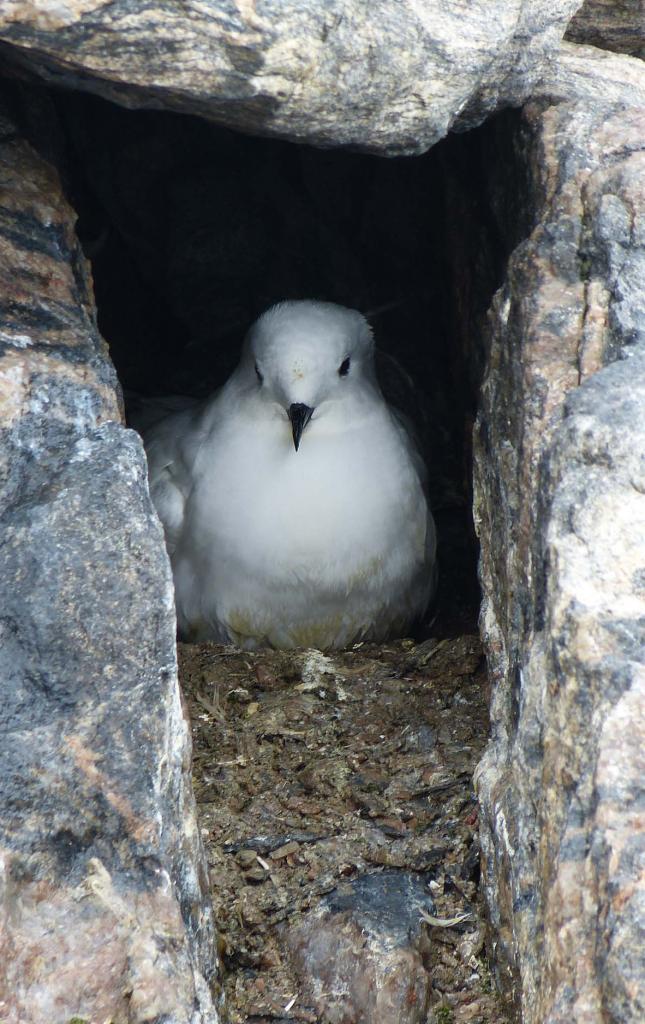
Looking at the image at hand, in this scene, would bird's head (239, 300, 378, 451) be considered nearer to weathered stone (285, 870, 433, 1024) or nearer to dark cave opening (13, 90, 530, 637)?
dark cave opening (13, 90, 530, 637)

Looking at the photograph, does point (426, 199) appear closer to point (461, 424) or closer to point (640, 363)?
point (461, 424)

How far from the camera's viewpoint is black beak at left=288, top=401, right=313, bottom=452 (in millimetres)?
3768

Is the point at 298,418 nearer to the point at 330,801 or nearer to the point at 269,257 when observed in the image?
the point at 330,801

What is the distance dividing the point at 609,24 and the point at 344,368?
1.39m

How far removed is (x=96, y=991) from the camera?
2221 millimetres

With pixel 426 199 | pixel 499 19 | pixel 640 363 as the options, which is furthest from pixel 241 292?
pixel 640 363

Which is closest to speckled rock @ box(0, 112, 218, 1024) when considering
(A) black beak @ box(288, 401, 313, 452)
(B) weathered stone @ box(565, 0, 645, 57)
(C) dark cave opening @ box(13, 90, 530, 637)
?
(A) black beak @ box(288, 401, 313, 452)

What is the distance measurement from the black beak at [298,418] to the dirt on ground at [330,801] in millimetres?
738

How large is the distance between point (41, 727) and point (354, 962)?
0.85 m

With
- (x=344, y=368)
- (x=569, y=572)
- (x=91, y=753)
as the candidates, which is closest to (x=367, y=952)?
(x=91, y=753)

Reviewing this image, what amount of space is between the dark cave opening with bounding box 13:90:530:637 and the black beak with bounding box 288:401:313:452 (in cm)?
78

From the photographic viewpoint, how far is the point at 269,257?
5.45m

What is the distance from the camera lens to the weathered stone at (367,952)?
2510mm

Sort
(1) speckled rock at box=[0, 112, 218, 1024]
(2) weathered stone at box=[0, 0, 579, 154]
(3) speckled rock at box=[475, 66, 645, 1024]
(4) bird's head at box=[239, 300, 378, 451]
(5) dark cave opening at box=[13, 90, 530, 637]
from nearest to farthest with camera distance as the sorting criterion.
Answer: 1. (3) speckled rock at box=[475, 66, 645, 1024]
2. (1) speckled rock at box=[0, 112, 218, 1024]
3. (2) weathered stone at box=[0, 0, 579, 154]
4. (4) bird's head at box=[239, 300, 378, 451]
5. (5) dark cave opening at box=[13, 90, 530, 637]
